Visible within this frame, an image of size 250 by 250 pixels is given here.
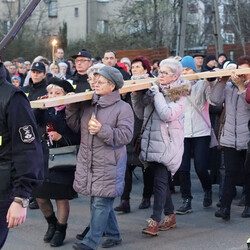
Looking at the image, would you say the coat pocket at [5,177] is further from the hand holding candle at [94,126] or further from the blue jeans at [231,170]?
the blue jeans at [231,170]

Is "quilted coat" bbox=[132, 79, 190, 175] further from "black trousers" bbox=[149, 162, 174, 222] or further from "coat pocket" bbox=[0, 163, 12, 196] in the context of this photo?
"coat pocket" bbox=[0, 163, 12, 196]

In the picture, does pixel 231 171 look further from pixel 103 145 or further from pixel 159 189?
pixel 103 145

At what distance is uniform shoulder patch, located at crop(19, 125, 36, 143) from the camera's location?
406 cm

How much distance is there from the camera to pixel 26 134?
407 cm

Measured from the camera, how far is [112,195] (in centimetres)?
599

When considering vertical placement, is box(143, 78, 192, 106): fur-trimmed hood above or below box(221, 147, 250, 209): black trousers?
above

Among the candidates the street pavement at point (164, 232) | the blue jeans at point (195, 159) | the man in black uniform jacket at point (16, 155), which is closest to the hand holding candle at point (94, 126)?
the street pavement at point (164, 232)

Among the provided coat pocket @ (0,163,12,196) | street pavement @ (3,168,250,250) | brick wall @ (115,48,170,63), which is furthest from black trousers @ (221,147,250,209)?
brick wall @ (115,48,170,63)

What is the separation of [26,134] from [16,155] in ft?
0.47

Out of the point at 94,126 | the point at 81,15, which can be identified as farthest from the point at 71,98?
the point at 81,15

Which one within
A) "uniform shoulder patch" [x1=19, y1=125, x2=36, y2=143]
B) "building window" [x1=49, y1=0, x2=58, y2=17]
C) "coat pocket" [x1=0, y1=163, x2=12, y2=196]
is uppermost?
"building window" [x1=49, y1=0, x2=58, y2=17]

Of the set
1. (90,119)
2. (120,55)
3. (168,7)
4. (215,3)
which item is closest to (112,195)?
(90,119)

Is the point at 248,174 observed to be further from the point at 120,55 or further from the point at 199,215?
the point at 120,55

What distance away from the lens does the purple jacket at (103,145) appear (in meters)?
6.00
